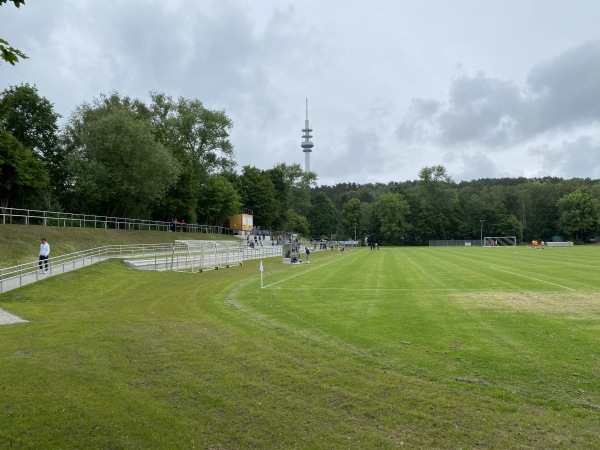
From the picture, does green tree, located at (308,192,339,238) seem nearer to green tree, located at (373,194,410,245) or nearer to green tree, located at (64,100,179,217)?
green tree, located at (373,194,410,245)

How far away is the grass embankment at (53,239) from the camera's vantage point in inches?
945

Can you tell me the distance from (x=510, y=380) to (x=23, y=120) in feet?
161

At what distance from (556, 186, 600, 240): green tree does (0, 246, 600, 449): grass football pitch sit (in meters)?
116

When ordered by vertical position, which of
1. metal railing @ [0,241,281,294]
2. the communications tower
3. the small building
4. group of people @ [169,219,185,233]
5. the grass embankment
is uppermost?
the communications tower

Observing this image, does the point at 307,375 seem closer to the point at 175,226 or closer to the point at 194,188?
the point at 175,226

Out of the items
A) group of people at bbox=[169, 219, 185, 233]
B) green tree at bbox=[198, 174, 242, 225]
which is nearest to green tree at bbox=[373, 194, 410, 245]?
green tree at bbox=[198, 174, 242, 225]

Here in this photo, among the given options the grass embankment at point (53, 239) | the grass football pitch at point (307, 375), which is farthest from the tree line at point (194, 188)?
the grass football pitch at point (307, 375)

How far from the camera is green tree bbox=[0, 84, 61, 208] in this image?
42406 mm

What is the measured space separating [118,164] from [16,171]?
30.3 feet

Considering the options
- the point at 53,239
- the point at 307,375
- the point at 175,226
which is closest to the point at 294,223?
the point at 175,226

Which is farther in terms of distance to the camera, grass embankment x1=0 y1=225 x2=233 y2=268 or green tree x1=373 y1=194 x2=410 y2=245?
green tree x1=373 y1=194 x2=410 y2=245

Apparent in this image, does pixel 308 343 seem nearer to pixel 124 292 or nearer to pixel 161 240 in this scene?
pixel 124 292

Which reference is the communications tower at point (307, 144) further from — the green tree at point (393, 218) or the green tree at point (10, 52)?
the green tree at point (10, 52)

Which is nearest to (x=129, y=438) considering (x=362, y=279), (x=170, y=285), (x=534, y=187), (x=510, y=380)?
(x=510, y=380)
